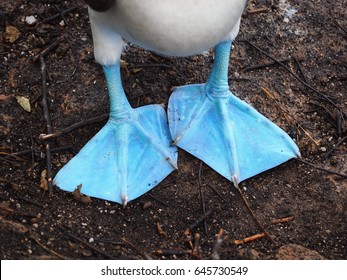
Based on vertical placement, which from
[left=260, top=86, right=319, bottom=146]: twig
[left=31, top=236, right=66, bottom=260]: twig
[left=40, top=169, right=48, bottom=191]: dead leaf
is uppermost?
[left=31, top=236, right=66, bottom=260]: twig

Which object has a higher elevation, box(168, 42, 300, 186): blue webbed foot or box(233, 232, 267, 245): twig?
box(168, 42, 300, 186): blue webbed foot

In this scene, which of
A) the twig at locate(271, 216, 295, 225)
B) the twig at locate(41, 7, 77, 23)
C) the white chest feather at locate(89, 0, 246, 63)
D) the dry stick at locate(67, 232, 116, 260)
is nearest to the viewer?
the white chest feather at locate(89, 0, 246, 63)

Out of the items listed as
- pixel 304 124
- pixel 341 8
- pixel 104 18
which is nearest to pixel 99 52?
pixel 104 18

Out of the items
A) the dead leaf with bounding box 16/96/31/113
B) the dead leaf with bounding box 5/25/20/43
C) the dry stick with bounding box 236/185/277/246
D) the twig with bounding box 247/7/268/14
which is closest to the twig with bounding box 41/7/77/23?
the dead leaf with bounding box 5/25/20/43

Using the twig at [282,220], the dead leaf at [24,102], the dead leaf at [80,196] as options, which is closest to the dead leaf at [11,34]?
the dead leaf at [24,102]

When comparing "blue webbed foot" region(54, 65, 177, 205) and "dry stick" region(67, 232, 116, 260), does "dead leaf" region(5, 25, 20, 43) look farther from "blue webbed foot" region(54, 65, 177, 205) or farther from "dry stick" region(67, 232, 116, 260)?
"dry stick" region(67, 232, 116, 260)

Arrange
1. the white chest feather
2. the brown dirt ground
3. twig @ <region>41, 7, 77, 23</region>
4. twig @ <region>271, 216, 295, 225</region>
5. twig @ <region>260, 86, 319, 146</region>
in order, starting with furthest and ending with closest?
twig @ <region>41, 7, 77, 23</region>
twig @ <region>260, 86, 319, 146</region>
twig @ <region>271, 216, 295, 225</region>
the brown dirt ground
the white chest feather

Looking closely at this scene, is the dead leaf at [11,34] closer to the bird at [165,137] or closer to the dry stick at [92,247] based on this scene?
the bird at [165,137]
